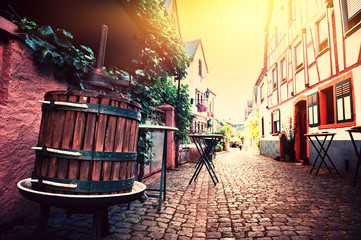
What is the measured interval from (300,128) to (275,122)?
3434 mm

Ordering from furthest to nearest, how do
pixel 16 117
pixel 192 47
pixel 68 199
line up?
pixel 192 47 < pixel 16 117 < pixel 68 199

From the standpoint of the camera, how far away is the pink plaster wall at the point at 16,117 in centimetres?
204

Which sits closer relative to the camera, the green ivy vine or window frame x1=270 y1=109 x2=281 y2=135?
the green ivy vine

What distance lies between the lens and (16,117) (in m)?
2.15

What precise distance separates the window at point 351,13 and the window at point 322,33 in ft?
4.25

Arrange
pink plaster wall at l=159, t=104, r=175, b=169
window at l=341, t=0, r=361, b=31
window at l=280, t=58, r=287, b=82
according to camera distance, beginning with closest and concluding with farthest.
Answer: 1. window at l=341, t=0, r=361, b=31
2. pink plaster wall at l=159, t=104, r=175, b=169
3. window at l=280, t=58, r=287, b=82

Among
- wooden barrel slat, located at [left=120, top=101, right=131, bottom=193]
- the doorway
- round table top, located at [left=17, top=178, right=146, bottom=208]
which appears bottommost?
round table top, located at [left=17, top=178, right=146, bottom=208]

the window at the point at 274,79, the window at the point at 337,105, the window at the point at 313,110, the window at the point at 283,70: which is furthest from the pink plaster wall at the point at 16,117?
the window at the point at 274,79

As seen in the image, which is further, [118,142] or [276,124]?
[276,124]

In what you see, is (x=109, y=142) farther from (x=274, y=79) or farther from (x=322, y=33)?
(x=274, y=79)

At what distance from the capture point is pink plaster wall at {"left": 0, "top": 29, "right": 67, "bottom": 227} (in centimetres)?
204

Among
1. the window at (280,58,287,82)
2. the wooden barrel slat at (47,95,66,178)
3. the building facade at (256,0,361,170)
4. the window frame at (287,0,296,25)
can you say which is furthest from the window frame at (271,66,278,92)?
the wooden barrel slat at (47,95,66,178)

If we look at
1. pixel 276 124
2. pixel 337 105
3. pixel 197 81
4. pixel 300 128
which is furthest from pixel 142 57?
pixel 197 81

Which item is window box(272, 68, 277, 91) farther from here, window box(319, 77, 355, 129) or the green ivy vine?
the green ivy vine
